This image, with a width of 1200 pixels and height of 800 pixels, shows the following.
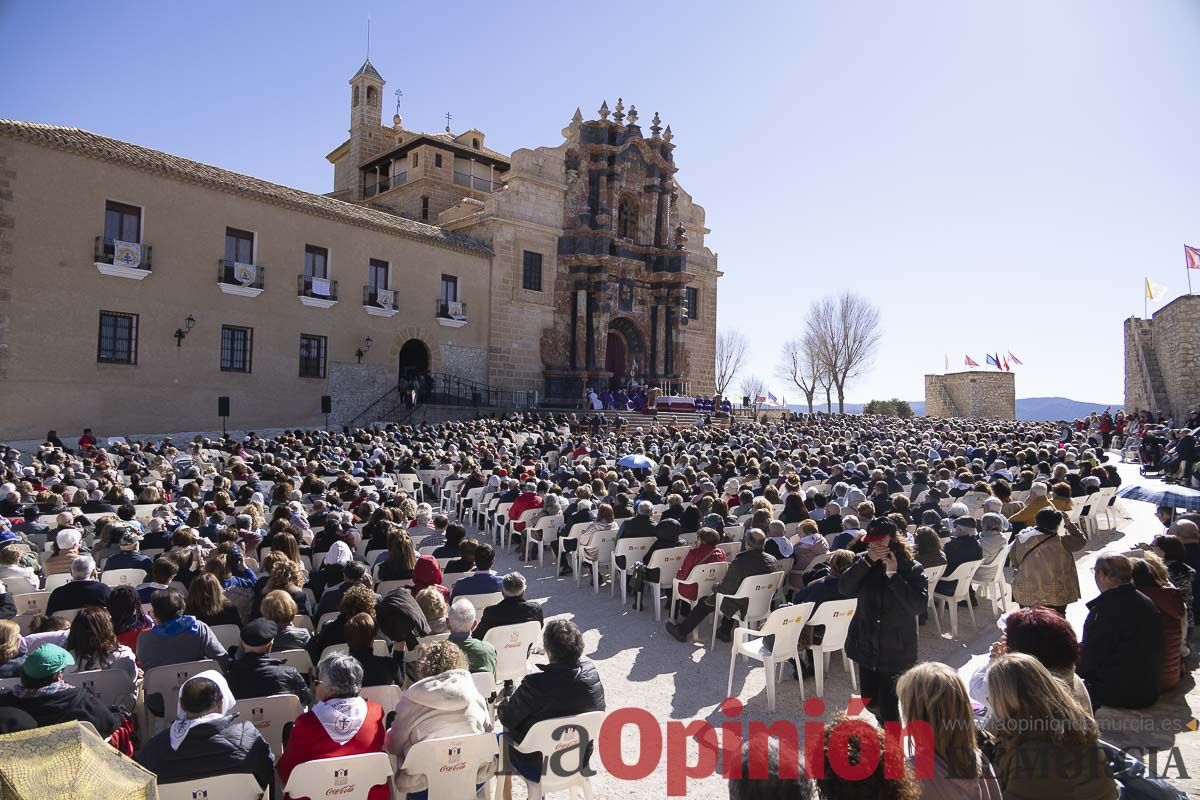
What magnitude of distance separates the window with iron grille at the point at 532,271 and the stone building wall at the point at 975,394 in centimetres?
2704

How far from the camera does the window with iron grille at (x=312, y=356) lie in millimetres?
24609

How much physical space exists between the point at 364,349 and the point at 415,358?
3.08 metres

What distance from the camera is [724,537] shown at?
28.9ft

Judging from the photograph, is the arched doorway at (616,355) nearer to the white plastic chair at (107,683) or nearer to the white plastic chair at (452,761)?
→ the white plastic chair at (107,683)

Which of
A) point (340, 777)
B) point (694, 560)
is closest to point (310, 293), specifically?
point (694, 560)

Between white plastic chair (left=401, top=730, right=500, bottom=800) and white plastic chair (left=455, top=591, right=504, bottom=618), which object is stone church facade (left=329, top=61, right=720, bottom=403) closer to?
white plastic chair (left=455, top=591, right=504, bottom=618)

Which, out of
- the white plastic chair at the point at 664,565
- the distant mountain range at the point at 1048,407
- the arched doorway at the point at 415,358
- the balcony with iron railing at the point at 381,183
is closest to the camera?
the white plastic chair at the point at 664,565

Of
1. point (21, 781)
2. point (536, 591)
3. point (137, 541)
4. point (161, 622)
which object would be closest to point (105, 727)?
point (161, 622)

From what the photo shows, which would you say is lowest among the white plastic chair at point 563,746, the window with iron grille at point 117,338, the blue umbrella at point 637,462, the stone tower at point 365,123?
the white plastic chair at point 563,746

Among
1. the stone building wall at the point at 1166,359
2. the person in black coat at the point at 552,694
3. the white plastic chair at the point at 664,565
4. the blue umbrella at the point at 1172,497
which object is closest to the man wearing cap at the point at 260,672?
the person in black coat at the point at 552,694

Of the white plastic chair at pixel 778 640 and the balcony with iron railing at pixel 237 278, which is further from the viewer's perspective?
the balcony with iron railing at pixel 237 278

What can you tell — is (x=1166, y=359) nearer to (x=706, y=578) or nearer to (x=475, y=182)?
(x=706, y=578)

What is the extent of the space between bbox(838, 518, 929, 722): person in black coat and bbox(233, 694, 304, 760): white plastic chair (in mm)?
3727

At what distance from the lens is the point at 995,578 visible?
25.7ft
